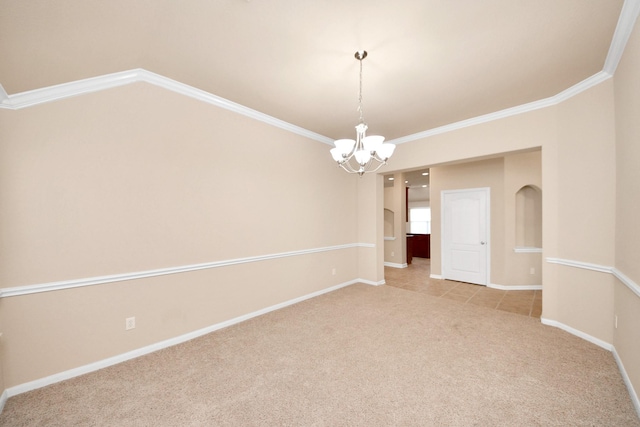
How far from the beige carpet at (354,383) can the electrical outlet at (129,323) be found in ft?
1.10

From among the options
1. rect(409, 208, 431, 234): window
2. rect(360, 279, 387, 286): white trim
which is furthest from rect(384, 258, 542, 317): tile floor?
rect(409, 208, 431, 234): window

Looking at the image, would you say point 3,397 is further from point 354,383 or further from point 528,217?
point 528,217

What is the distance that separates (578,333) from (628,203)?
1.70 metres

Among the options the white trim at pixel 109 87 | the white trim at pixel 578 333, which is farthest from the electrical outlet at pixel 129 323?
the white trim at pixel 578 333

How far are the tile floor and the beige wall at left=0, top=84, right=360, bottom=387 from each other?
9.51 ft

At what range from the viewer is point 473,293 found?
15.4 feet

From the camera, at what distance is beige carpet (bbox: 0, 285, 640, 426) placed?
1.77m

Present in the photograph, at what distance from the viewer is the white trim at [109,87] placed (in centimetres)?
206

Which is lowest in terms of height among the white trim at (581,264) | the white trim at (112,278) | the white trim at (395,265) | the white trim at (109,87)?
the white trim at (395,265)

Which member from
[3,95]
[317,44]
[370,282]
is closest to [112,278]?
[3,95]

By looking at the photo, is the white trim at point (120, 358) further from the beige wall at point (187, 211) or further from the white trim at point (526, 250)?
the white trim at point (526, 250)

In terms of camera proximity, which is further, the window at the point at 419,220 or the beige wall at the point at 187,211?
the window at the point at 419,220

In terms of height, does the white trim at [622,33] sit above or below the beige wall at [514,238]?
above

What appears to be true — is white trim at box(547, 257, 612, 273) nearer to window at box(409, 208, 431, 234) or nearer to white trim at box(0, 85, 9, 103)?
Answer: white trim at box(0, 85, 9, 103)
